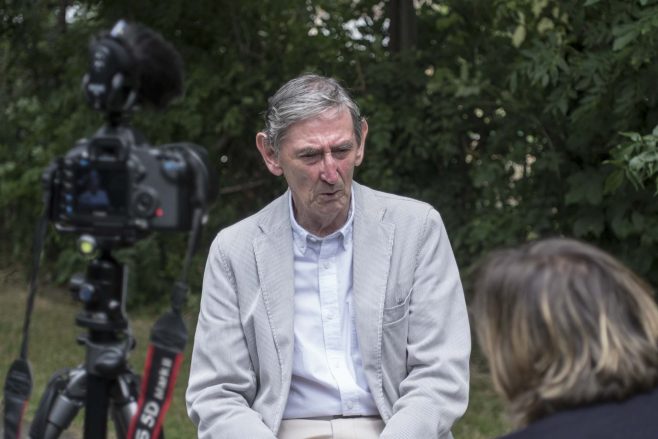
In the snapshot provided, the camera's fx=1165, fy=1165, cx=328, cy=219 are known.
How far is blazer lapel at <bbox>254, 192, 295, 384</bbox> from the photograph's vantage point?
326cm

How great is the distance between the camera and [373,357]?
3.25 m

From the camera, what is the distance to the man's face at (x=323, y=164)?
3.34 metres

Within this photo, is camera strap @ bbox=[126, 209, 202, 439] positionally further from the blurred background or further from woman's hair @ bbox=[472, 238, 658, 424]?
the blurred background

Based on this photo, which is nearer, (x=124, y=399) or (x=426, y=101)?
(x=124, y=399)

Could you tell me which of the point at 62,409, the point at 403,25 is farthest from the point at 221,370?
the point at 403,25

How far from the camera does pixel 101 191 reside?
8.00 ft

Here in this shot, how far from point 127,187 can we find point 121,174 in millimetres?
30

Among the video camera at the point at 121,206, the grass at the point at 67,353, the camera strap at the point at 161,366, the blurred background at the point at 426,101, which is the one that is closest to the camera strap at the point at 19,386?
the video camera at the point at 121,206

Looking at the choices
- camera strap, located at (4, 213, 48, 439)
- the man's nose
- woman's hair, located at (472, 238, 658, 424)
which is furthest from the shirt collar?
woman's hair, located at (472, 238, 658, 424)

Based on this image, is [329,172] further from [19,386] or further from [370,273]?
[19,386]

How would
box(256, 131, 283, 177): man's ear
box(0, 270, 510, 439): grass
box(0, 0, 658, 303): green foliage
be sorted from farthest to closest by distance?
box(0, 270, 510, 439): grass → box(0, 0, 658, 303): green foliage → box(256, 131, 283, 177): man's ear

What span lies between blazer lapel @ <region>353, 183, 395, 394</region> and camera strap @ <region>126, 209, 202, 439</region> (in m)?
0.96

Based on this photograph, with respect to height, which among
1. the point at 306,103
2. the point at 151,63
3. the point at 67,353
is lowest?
the point at 67,353

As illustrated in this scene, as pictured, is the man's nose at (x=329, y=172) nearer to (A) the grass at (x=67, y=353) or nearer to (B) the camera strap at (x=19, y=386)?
(B) the camera strap at (x=19, y=386)
